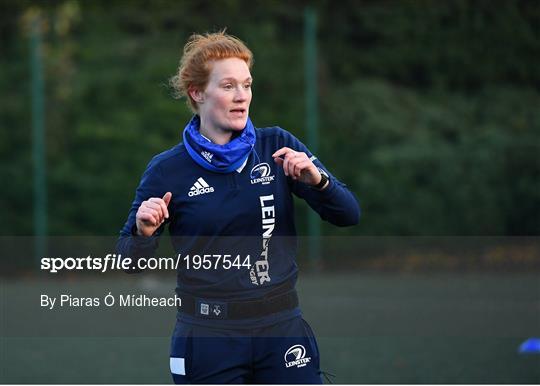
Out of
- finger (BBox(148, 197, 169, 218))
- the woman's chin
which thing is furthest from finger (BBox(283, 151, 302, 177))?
finger (BBox(148, 197, 169, 218))

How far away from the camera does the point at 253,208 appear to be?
12.0 feet

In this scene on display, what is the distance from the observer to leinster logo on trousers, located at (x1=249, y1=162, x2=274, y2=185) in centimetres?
371

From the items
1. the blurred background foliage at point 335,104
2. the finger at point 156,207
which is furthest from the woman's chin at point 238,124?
the blurred background foliage at point 335,104

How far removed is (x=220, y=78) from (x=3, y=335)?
501cm

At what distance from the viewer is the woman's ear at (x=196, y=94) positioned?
383cm

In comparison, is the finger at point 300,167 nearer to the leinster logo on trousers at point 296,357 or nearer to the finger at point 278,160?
the finger at point 278,160

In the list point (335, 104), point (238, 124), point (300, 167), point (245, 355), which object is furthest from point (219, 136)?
point (335, 104)

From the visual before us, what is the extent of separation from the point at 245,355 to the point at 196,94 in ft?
3.39

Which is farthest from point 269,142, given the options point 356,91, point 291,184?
point 356,91

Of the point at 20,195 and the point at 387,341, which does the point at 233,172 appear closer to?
the point at 387,341

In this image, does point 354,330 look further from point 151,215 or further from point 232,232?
Result: point 151,215

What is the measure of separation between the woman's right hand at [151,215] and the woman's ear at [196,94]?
0.47m

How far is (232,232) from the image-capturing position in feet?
12.0

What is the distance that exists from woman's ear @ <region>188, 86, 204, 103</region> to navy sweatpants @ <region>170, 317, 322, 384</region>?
0.87m
